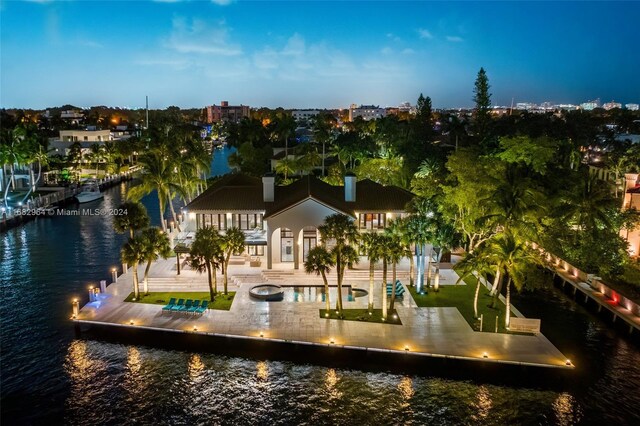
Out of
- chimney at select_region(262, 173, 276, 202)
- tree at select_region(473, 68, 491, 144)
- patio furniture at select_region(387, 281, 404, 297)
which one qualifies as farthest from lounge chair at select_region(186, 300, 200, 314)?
tree at select_region(473, 68, 491, 144)

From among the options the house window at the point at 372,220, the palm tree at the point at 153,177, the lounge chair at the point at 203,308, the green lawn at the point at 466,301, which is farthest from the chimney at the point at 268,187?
the green lawn at the point at 466,301

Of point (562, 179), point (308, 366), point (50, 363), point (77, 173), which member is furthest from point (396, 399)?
point (77, 173)

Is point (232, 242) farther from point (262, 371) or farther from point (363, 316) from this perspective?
point (262, 371)

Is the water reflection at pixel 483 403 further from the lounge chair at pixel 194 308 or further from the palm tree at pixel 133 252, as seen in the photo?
the palm tree at pixel 133 252

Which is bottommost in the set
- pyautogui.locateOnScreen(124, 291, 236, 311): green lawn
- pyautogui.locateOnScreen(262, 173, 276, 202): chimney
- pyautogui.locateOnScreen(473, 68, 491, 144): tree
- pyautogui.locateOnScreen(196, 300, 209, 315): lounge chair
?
pyautogui.locateOnScreen(124, 291, 236, 311): green lawn

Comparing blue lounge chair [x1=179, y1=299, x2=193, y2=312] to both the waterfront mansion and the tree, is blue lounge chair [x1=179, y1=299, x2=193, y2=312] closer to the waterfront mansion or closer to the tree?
the waterfront mansion

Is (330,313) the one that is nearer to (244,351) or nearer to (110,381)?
(244,351)

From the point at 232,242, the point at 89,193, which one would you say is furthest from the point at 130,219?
the point at 89,193
